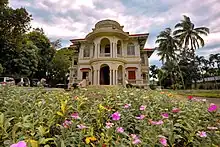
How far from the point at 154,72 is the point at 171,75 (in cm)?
901

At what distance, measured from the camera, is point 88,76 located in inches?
904

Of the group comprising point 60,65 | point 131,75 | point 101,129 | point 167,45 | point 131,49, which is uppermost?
point 167,45

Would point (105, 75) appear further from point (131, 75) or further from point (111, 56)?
point (111, 56)

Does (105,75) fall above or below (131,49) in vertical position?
below

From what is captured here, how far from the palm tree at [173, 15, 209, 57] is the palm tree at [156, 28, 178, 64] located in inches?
51.8

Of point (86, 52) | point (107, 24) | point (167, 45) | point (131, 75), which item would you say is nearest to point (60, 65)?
point (86, 52)

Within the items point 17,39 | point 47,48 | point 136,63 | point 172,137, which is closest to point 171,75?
point 136,63

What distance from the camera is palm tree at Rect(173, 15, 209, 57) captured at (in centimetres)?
3338

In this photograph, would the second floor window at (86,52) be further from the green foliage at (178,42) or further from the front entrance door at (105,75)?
the green foliage at (178,42)

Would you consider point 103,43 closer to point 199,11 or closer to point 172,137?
point 199,11

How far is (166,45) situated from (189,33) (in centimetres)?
476

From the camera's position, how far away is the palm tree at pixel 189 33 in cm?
3338

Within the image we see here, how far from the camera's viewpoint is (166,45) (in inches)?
1399

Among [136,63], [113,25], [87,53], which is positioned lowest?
[136,63]
